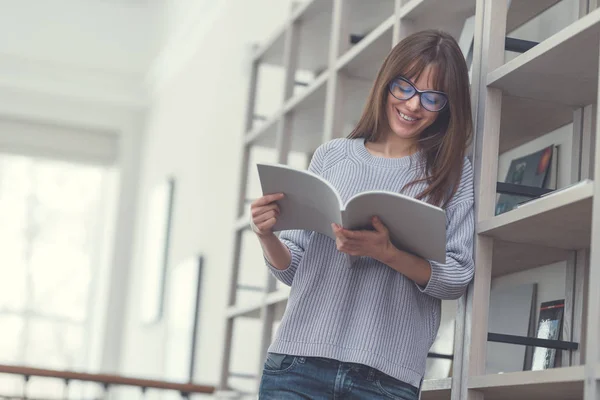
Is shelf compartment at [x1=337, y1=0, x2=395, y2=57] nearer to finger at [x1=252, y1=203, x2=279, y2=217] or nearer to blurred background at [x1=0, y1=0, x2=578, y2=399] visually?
finger at [x1=252, y1=203, x2=279, y2=217]

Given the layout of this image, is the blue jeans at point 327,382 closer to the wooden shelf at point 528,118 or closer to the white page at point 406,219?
the white page at point 406,219

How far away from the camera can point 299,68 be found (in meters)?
3.44

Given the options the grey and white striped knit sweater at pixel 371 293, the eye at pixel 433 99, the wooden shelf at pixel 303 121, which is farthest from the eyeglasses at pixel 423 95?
the wooden shelf at pixel 303 121

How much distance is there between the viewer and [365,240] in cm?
156

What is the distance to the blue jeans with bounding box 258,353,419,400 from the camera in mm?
1575

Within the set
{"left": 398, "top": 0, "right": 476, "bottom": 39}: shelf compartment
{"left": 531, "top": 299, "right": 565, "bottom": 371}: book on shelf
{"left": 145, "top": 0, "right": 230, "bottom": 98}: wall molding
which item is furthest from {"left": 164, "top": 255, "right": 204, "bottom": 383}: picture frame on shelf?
{"left": 531, "top": 299, "right": 565, "bottom": 371}: book on shelf

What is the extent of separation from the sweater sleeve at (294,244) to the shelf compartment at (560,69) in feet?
1.17

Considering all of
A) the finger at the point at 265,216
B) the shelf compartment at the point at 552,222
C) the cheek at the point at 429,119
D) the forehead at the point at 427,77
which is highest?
the forehead at the point at 427,77

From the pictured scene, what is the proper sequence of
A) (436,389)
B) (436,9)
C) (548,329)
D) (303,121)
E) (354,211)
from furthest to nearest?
1. (303,121)
2. (436,9)
3. (548,329)
4. (436,389)
5. (354,211)

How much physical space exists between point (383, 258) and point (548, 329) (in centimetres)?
54

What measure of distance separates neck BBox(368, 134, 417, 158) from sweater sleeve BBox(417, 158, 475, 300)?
0.11 meters

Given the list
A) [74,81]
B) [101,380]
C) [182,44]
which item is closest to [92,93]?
[74,81]

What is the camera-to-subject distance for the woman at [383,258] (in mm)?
1598

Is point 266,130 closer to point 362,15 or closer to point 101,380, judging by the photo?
point 362,15
